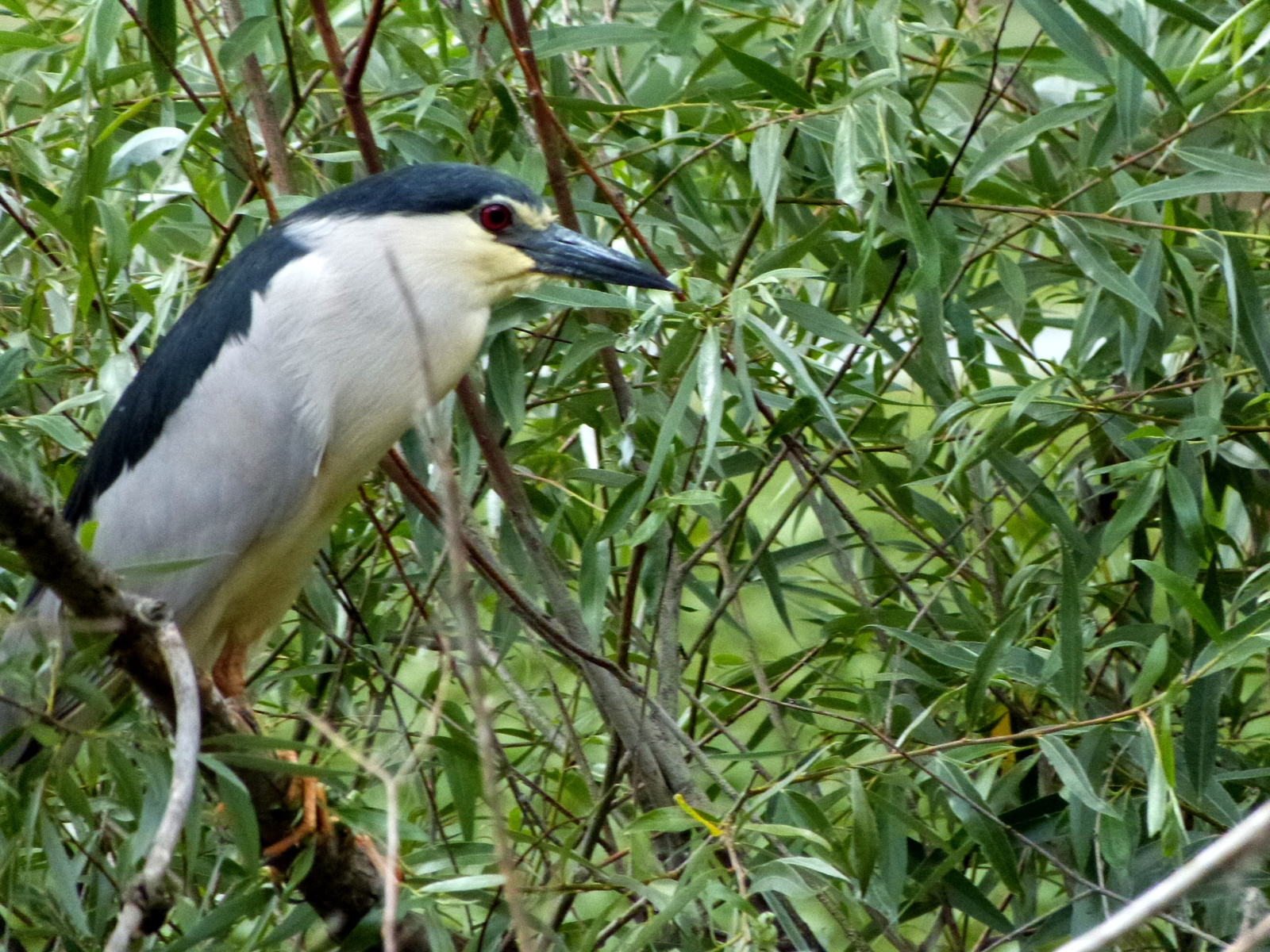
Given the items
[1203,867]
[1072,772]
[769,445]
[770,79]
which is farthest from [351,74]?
[1203,867]

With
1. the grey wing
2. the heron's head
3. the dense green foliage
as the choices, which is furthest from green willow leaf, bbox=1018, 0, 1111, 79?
the grey wing

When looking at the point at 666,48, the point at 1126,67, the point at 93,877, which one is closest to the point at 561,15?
the point at 666,48

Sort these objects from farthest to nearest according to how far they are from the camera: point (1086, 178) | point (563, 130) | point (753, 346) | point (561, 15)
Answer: point (561, 15) < point (753, 346) < point (1086, 178) < point (563, 130)

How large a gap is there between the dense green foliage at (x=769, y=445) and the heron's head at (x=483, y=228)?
0.05 metres

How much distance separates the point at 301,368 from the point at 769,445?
0.57 metres

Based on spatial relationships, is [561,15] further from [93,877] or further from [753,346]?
[93,877]

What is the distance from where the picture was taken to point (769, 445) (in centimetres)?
178

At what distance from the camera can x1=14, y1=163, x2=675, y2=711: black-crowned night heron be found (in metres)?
1.70

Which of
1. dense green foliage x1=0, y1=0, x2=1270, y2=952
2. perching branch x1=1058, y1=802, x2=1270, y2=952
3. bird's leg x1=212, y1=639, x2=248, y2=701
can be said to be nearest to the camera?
perching branch x1=1058, y1=802, x2=1270, y2=952

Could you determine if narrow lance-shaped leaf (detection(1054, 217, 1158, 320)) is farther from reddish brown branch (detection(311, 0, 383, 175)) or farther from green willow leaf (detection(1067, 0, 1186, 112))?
reddish brown branch (detection(311, 0, 383, 175))

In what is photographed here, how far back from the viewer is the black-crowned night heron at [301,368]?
1696 mm

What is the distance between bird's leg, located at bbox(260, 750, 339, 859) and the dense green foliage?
36mm

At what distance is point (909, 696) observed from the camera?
1.76 m

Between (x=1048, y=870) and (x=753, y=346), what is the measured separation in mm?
737
